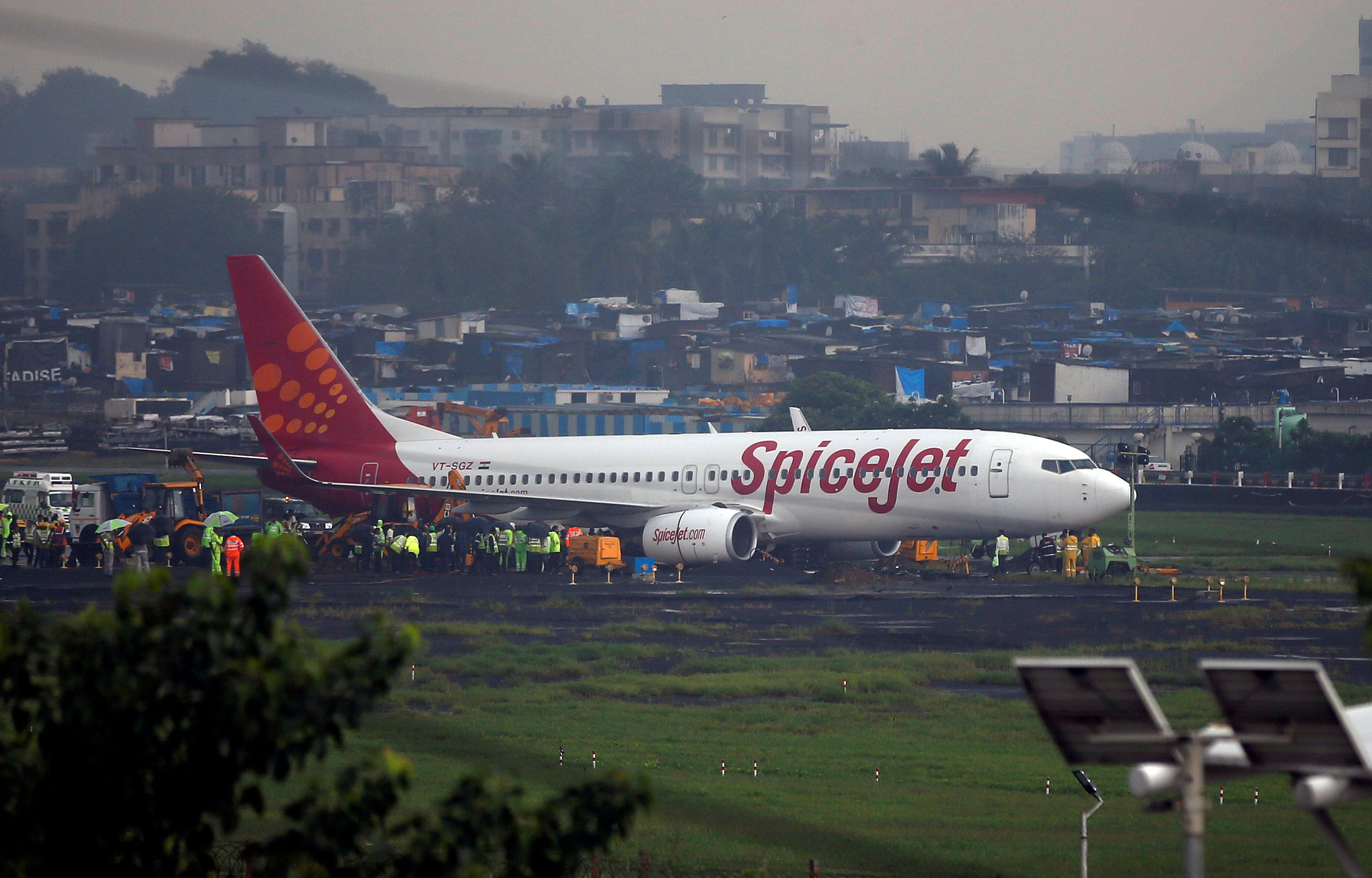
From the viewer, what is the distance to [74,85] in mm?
159625

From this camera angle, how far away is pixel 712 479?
45.2 m

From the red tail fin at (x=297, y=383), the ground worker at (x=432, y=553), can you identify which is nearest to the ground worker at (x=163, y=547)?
the red tail fin at (x=297, y=383)

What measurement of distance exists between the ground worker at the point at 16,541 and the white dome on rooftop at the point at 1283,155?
153 meters

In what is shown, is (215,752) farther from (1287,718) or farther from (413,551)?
(413,551)

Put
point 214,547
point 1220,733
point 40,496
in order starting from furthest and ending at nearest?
point 40,496 → point 214,547 → point 1220,733

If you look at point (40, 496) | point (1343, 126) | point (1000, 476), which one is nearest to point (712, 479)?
point (1000, 476)

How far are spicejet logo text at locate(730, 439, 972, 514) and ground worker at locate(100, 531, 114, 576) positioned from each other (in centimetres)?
1713

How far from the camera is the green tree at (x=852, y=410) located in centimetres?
8581

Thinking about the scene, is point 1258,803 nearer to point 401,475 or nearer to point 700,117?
point 401,475

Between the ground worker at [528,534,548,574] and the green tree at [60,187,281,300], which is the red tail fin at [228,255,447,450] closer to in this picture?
the ground worker at [528,534,548,574]

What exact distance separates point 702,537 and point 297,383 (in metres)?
15.1

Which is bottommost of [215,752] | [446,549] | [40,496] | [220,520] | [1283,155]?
[446,549]

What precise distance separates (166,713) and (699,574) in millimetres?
37655

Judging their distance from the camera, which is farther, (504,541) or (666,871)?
(504,541)
